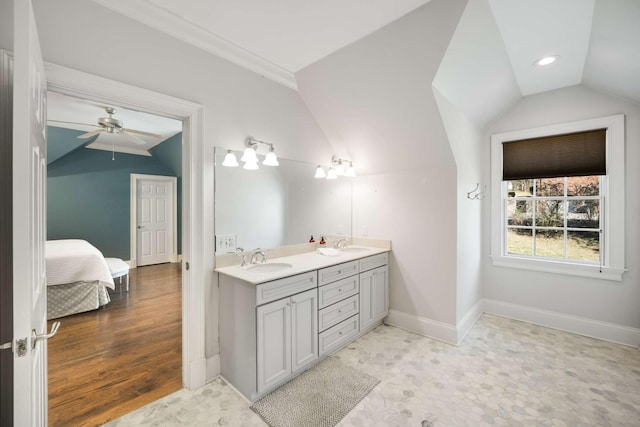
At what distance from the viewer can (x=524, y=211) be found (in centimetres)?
335

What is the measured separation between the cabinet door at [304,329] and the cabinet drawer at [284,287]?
6 centimetres

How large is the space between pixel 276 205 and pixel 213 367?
147cm

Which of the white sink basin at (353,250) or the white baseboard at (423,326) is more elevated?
the white sink basin at (353,250)

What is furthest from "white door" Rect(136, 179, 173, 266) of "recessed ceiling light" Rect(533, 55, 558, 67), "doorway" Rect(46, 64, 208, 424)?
"recessed ceiling light" Rect(533, 55, 558, 67)

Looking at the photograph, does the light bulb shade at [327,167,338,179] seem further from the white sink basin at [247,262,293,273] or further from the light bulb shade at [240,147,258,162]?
the white sink basin at [247,262,293,273]

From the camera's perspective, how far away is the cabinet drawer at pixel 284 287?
1857 mm

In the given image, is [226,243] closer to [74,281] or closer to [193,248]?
[193,248]

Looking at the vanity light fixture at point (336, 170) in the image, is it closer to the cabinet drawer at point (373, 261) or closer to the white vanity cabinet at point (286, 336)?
the cabinet drawer at point (373, 261)

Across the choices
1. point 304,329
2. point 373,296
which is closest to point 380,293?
point 373,296

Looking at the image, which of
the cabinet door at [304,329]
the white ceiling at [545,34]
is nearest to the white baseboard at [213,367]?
the cabinet door at [304,329]

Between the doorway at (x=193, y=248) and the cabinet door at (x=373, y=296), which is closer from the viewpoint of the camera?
the doorway at (x=193, y=248)

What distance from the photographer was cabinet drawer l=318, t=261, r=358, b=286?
7.59 ft

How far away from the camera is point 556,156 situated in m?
3.03

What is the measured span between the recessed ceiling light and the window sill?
2059mm
